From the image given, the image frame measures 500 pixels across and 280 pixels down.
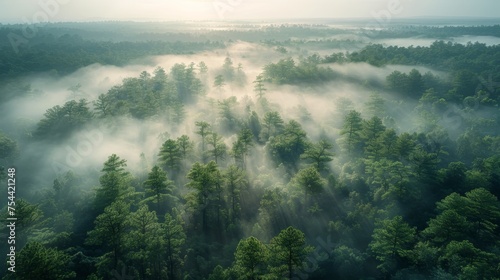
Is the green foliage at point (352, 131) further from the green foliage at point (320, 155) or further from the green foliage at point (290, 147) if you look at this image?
the green foliage at point (320, 155)

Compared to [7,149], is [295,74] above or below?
above

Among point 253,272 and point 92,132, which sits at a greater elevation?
point 92,132

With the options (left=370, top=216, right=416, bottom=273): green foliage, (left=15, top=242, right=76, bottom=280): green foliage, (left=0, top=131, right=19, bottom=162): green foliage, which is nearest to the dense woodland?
(left=15, top=242, right=76, bottom=280): green foliage

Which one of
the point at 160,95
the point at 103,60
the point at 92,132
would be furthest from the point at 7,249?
the point at 103,60

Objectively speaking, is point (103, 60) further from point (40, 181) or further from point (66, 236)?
point (66, 236)

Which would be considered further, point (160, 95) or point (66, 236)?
point (160, 95)

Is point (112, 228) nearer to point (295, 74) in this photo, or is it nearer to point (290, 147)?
point (290, 147)

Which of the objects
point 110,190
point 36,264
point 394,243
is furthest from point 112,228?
point 394,243

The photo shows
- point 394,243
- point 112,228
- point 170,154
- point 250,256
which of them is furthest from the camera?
point 170,154

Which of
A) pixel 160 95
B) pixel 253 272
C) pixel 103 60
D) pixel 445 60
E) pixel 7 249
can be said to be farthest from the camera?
pixel 103 60
